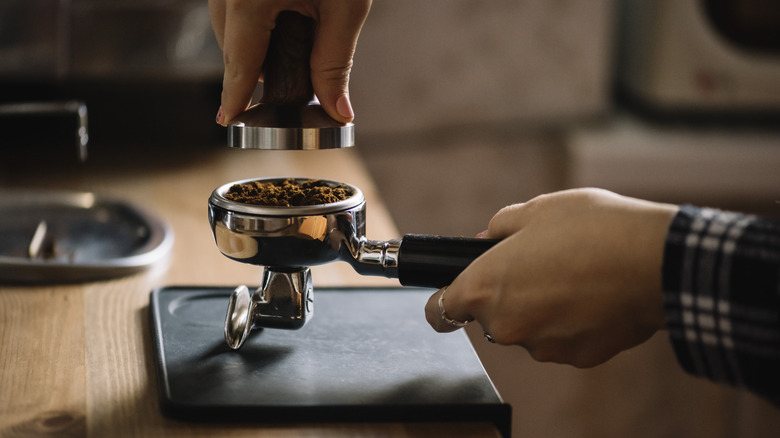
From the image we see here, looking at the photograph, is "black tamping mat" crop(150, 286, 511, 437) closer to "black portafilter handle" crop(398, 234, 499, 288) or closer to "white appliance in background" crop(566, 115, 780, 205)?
"black portafilter handle" crop(398, 234, 499, 288)

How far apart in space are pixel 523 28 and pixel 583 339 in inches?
34.7

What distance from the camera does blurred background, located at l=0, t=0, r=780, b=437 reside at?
117cm

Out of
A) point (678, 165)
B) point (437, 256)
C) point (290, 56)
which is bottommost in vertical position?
point (678, 165)

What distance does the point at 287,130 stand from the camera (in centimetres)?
50

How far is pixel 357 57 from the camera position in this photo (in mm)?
1242

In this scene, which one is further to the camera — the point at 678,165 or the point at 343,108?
the point at 678,165

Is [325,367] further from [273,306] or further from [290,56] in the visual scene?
[290,56]

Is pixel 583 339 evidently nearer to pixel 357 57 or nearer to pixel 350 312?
pixel 350 312

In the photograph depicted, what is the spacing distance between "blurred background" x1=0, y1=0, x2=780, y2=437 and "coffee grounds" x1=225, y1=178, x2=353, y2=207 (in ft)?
1.94

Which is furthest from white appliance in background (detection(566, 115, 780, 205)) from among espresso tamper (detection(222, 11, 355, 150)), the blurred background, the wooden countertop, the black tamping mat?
espresso tamper (detection(222, 11, 355, 150))

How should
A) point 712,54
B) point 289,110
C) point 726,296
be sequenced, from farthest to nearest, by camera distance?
point 712,54 → point 289,110 → point 726,296

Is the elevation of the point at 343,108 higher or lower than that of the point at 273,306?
higher

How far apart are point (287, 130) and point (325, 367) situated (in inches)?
6.0

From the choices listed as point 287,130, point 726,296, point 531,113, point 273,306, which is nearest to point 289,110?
point 287,130
